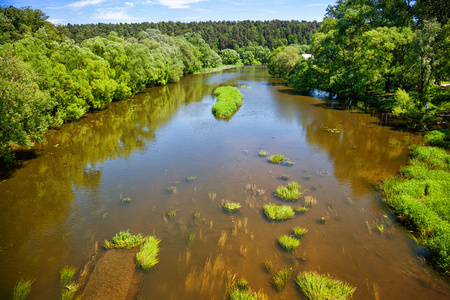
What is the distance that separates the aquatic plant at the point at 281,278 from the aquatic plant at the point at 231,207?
16.6 feet

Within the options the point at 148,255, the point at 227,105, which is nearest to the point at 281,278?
the point at 148,255

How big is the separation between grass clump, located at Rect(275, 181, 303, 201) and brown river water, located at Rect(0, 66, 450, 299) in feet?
1.67

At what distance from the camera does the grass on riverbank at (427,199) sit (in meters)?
11.8

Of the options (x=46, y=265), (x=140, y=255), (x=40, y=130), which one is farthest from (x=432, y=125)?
(x=40, y=130)

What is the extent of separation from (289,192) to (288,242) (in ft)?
15.4

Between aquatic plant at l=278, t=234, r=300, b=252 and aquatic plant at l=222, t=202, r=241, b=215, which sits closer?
aquatic plant at l=278, t=234, r=300, b=252

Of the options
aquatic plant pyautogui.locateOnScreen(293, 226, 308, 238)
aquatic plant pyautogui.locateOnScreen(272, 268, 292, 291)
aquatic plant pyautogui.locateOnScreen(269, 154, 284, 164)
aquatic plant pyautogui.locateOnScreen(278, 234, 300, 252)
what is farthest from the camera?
aquatic plant pyautogui.locateOnScreen(269, 154, 284, 164)

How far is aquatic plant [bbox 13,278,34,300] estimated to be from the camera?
410 inches

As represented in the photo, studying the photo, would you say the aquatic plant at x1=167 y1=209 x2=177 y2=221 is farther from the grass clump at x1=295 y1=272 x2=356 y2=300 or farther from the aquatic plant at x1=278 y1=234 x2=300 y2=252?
the grass clump at x1=295 y1=272 x2=356 y2=300

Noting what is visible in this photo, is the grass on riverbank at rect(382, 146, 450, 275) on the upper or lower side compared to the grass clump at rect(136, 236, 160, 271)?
upper

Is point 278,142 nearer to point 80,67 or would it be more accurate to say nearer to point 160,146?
point 160,146

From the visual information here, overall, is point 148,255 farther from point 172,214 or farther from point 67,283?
point 67,283

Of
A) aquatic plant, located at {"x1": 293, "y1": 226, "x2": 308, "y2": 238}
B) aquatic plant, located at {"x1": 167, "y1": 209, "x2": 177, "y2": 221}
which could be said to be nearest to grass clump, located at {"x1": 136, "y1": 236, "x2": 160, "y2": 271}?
aquatic plant, located at {"x1": 167, "y1": 209, "x2": 177, "y2": 221}

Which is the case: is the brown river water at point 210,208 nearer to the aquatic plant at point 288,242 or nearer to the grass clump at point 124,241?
the aquatic plant at point 288,242
